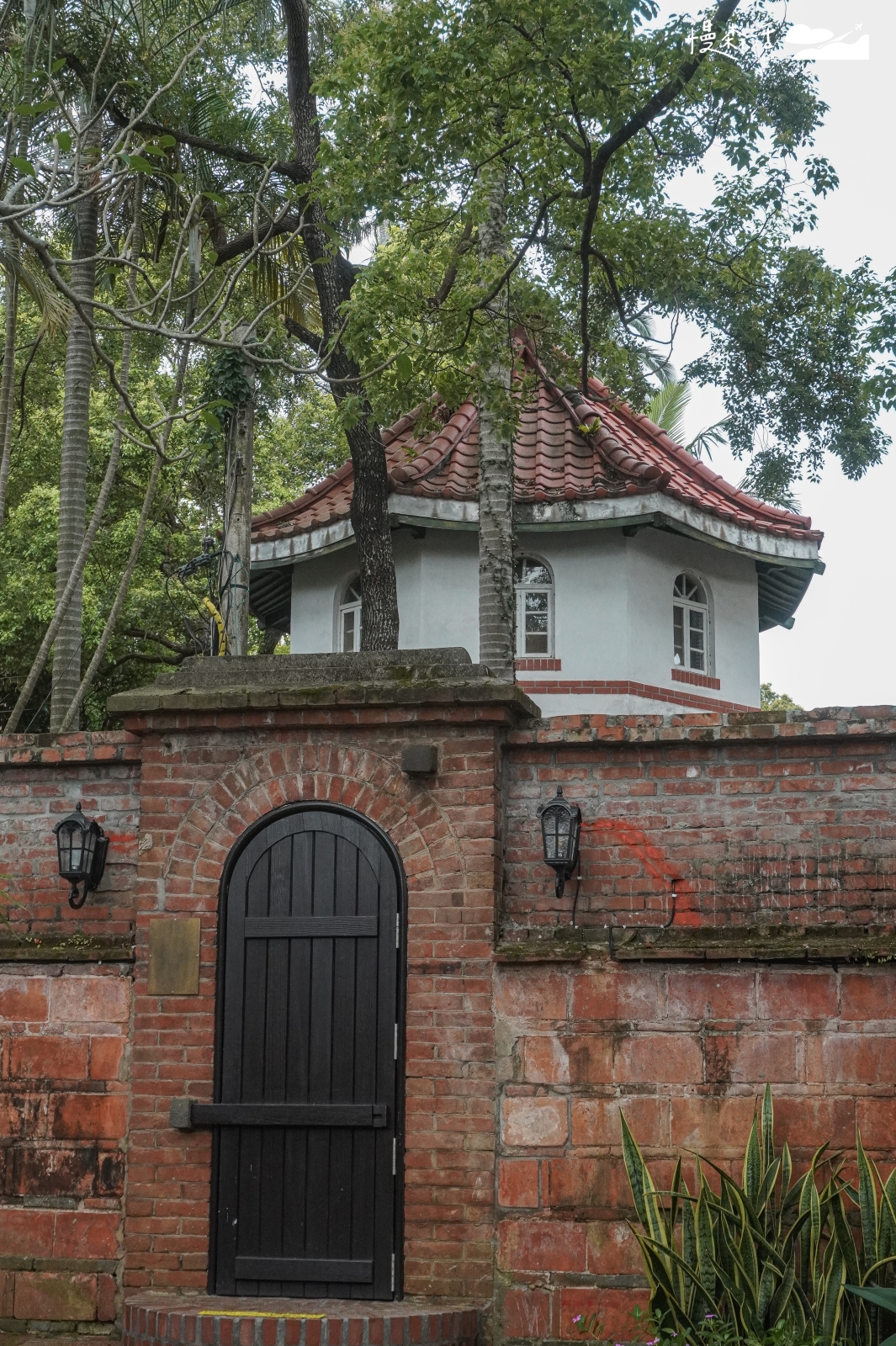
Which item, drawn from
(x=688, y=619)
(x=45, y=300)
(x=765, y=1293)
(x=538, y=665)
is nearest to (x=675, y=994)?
(x=765, y=1293)

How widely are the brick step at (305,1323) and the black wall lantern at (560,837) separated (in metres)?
1.88

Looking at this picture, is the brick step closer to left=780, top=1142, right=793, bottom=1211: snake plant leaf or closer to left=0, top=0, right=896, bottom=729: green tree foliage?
left=780, top=1142, right=793, bottom=1211: snake plant leaf

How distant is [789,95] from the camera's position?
10.8 metres

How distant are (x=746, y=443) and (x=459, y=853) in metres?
8.48

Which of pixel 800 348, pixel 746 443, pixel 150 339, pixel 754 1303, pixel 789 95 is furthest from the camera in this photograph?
pixel 150 339

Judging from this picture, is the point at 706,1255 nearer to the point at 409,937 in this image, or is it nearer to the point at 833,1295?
the point at 833,1295

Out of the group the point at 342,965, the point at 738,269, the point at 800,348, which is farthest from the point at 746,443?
the point at 342,965

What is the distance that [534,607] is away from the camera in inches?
555

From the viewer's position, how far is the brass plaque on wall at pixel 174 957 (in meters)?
6.50

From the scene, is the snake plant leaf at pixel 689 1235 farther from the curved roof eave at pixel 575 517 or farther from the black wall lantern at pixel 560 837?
the curved roof eave at pixel 575 517

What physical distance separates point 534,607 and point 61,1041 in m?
8.33

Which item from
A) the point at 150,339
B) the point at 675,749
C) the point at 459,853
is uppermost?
the point at 150,339

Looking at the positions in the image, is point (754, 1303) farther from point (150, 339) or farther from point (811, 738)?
point (150, 339)

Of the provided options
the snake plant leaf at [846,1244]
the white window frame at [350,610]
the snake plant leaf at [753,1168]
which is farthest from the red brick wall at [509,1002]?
the white window frame at [350,610]
